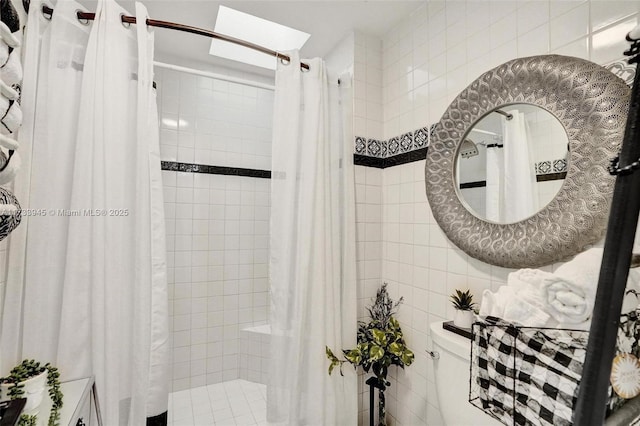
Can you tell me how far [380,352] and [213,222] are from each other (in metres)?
1.58

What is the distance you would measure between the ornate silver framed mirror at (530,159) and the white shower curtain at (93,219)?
4.25 feet

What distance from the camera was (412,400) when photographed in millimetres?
1573

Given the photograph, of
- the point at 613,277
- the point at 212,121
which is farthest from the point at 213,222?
the point at 613,277

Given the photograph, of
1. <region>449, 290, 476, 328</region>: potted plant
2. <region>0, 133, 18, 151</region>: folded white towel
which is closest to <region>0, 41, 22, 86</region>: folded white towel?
<region>0, 133, 18, 151</region>: folded white towel

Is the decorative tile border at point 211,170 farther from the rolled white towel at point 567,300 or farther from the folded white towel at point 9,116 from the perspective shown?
the rolled white towel at point 567,300

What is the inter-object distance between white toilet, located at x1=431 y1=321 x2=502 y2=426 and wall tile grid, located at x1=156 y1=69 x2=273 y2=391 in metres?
1.69

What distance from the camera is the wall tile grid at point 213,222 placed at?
2.25 metres

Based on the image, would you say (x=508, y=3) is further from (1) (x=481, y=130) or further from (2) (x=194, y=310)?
(2) (x=194, y=310)

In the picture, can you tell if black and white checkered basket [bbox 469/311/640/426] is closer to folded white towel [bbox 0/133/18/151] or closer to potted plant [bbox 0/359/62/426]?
potted plant [bbox 0/359/62/426]

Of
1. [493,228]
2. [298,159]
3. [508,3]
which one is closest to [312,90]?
[298,159]

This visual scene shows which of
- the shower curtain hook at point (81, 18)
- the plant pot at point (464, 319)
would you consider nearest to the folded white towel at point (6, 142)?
the shower curtain hook at point (81, 18)

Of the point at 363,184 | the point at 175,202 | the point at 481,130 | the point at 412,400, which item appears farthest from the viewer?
the point at 175,202

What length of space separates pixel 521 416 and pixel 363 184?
1.29 meters

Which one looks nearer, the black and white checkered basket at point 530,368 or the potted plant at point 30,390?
the black and white checkered basket at point 530,368
